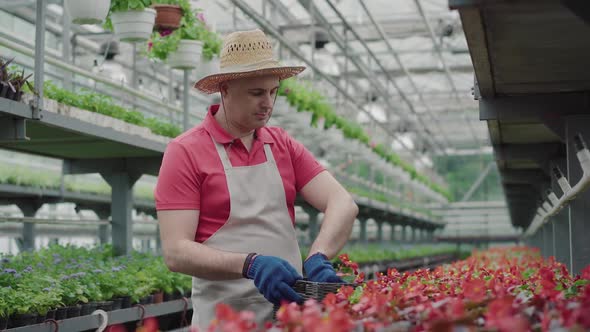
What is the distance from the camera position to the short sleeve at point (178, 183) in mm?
2727

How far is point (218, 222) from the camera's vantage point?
2.88 m

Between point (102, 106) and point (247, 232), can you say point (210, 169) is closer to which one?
point (247, 232)

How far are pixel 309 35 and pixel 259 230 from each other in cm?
901

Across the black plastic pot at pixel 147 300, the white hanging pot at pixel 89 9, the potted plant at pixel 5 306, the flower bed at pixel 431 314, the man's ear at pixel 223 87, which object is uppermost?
the white hanging pot at pixel 89 9

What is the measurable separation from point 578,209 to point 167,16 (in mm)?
3434

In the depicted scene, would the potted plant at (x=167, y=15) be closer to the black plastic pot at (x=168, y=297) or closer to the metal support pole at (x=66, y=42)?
the metal support pole at (x=66, y=42)

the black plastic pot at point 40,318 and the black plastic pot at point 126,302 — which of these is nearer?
the black plastic pot at point 40,318

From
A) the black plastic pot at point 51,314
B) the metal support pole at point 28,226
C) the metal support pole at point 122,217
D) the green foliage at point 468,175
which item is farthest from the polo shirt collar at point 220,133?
the green foliage at point 468,175

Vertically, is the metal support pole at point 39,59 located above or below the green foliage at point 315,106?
below

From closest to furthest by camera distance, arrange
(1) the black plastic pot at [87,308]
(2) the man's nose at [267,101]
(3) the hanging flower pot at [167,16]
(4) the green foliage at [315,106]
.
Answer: (2) the man's nose at [267,101], (1) the black plastic pot at [87,308], (3) the hanging flower pot at [167,16], (4) the green foliage at [315,106]

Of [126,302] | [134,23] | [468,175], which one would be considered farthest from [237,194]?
[468,175]

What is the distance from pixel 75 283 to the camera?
178 inches

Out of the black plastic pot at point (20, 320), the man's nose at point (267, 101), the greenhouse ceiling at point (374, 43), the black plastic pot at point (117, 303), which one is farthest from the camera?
the greenhouse ceiling at point (374, 43)

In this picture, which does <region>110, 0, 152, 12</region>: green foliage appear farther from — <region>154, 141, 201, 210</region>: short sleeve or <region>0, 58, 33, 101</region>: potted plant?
<region>154, 141, 201, 210</region>: short sleeve
